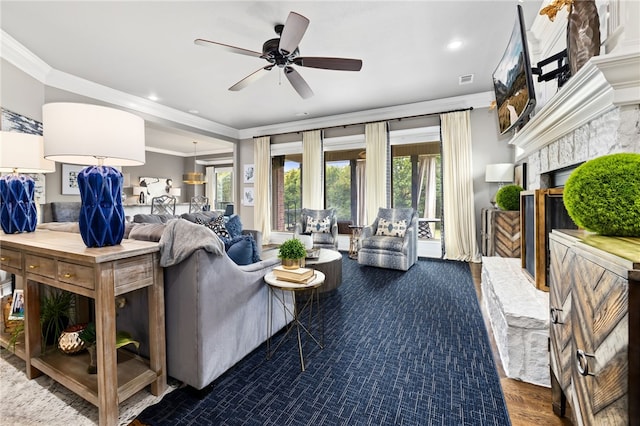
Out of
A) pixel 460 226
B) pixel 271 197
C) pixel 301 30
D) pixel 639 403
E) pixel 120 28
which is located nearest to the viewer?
pixel 639 403

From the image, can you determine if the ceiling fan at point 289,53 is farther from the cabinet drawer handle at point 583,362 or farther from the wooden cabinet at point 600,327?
the cabinet drawer handle at point 583,362

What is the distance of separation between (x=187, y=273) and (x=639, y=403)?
5.54ft

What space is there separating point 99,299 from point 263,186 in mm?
5778

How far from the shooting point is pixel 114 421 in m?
1.32

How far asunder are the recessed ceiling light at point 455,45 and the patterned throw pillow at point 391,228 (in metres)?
2.46

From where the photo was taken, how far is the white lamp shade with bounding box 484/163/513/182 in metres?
4.21

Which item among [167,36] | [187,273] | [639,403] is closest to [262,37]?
[167,36]

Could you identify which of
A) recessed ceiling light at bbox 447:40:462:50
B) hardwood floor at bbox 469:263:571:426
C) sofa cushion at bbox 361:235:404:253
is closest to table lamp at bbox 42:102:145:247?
hardwood floor at bbox 469:263:571:426

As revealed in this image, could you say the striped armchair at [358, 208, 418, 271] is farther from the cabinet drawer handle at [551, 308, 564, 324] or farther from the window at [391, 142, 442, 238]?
the cabinet drawer handle at [551, 308, 564, 324]

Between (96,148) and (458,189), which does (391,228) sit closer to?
(458,189)

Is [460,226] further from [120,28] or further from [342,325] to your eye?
[120,28]

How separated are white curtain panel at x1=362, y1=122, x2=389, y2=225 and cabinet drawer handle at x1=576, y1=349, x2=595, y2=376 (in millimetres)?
4572

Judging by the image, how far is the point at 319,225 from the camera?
17.3 ft

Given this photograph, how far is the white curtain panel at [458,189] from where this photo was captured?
188 inches
